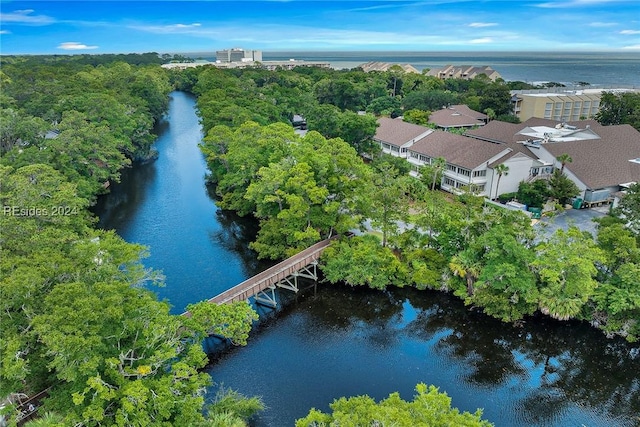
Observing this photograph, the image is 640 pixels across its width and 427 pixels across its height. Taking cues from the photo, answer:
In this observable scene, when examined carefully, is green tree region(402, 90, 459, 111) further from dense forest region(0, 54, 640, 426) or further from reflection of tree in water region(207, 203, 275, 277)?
reflection of tree in water region(207, 203, 275, 277)

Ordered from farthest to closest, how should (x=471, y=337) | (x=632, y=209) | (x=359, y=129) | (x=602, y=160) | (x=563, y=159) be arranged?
1. (x=359, y=129)
2. (x=602, y=160)
3. (x=563, y=159)
4. (x=632, y=209)
5. (x=471, y=337)

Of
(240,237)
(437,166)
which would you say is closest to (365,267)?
(240,237)

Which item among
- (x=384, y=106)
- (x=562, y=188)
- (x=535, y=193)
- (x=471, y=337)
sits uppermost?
(x=384, y=106)

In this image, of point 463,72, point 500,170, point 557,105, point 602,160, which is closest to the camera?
point 500,170

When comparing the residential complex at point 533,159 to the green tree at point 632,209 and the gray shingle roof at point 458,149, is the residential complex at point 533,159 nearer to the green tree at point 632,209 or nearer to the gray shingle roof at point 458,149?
the gray shingle roof at point 458,149

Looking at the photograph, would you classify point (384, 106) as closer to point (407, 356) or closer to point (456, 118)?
point (456, 118)

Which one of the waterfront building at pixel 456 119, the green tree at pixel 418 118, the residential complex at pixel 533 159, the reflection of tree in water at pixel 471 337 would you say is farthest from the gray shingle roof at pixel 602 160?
the green tree at pixel 418 118
